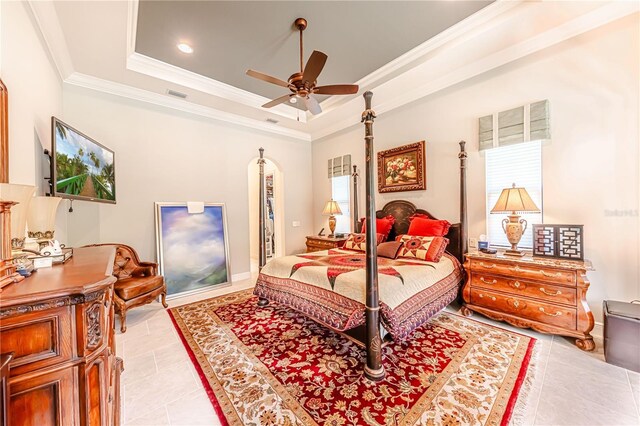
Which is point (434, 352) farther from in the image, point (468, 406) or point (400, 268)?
point (400, 268)

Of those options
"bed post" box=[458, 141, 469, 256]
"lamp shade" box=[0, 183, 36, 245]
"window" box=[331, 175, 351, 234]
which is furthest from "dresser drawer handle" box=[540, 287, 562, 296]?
"lamp shade" box=[0, 183, 36, 245]

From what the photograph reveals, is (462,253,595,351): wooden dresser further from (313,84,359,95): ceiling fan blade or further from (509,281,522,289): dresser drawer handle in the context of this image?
(313,84,359,95): ceiling fan blade

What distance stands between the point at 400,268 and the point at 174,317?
2.79 m

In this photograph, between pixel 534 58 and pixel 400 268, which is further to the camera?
pixel 534 58

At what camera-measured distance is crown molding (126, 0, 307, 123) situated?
2.64m

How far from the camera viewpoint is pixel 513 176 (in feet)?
10.0

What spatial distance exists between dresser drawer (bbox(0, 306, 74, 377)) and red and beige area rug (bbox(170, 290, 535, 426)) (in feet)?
3.79

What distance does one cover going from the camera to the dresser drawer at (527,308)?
233 centimetres

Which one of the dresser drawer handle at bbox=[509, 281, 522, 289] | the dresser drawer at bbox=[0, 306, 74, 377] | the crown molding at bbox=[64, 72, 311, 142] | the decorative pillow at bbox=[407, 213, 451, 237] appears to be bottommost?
the dresser drawer handle at bbox=[509, 281, 522, 289]

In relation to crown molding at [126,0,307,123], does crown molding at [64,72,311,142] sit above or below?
below

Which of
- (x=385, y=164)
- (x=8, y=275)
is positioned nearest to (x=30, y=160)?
(x=8, y=275)

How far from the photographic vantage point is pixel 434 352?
229 centimetres

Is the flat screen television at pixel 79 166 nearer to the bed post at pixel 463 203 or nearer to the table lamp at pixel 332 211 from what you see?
the table lamp at pixel 332 211

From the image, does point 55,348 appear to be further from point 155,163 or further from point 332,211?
point 332,211
